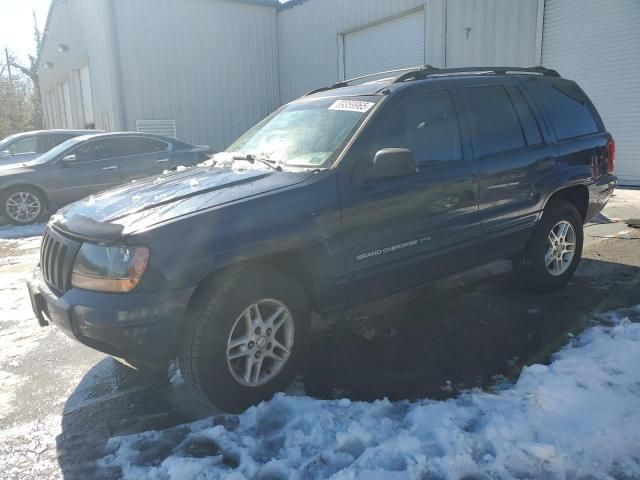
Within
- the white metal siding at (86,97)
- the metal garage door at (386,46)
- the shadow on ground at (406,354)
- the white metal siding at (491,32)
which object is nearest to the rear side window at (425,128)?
the shadow on ground at (406,354)

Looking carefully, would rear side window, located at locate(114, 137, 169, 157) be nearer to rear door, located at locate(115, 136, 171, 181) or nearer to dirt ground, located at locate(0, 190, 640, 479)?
rear door, located at locate(115, 136, 171, 181)

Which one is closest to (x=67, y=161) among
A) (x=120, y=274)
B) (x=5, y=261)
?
(x=5, y=261)

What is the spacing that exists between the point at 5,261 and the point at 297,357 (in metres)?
5.26

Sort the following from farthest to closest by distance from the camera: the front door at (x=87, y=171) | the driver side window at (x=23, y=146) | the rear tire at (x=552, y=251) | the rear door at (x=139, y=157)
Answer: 1. the driver side window at (x=23, y=146)
2. the rear door at (x=139, y=157)
3. the front door at (x=87, y=171)
4. the rear tire at (x=552, y=251)

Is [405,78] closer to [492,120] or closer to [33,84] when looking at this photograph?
[492,120]

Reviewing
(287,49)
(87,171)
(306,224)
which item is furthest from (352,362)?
(287,49)

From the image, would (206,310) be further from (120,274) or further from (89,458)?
(89,458)

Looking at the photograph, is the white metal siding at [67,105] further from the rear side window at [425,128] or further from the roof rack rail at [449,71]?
the rear side window at [425,128]

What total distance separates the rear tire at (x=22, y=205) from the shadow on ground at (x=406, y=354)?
20.3 feet

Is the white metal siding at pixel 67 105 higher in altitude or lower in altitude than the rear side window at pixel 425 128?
higher

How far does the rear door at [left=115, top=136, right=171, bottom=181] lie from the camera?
898cm

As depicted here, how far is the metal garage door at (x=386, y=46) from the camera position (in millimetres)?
12438

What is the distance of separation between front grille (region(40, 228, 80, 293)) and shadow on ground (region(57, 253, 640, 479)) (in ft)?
2.62

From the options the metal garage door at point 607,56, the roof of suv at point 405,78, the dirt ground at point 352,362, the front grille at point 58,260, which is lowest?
the dirt ground at point 352,362
